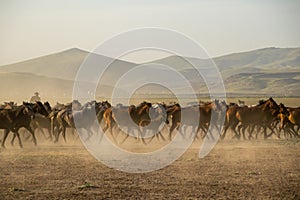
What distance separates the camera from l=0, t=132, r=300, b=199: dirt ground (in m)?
12.3

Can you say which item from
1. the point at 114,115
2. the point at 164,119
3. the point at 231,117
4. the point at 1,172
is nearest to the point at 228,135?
the point at 231,117

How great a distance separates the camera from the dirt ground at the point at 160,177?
12.3 metres

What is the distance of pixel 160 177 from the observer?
1470cm

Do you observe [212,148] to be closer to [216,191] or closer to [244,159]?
[244,159]

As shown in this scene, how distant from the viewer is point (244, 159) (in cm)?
1856

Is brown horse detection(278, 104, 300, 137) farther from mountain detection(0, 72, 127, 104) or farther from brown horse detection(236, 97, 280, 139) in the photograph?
mountain detection(0, 72, 127, 104)

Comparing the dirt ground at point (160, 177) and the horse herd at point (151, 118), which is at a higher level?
the horse herd at point (151, 118)

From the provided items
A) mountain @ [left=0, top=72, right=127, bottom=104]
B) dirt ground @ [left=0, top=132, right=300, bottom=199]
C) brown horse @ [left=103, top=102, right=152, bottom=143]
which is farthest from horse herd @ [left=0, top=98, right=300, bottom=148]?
mountain @ [left=0, top=72, right=127, bottom=104]

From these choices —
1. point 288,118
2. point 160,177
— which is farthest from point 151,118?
point 160,177

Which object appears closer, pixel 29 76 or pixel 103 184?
pixel 103 184

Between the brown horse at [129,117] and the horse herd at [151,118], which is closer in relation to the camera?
the horse herd at [151,118]

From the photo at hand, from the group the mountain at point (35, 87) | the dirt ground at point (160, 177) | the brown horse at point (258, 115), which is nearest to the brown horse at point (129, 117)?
the brown horse at point (258, 115)

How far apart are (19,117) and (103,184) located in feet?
34.8

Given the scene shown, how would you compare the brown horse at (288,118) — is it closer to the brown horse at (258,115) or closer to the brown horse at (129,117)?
the brown horse at (258,115)
